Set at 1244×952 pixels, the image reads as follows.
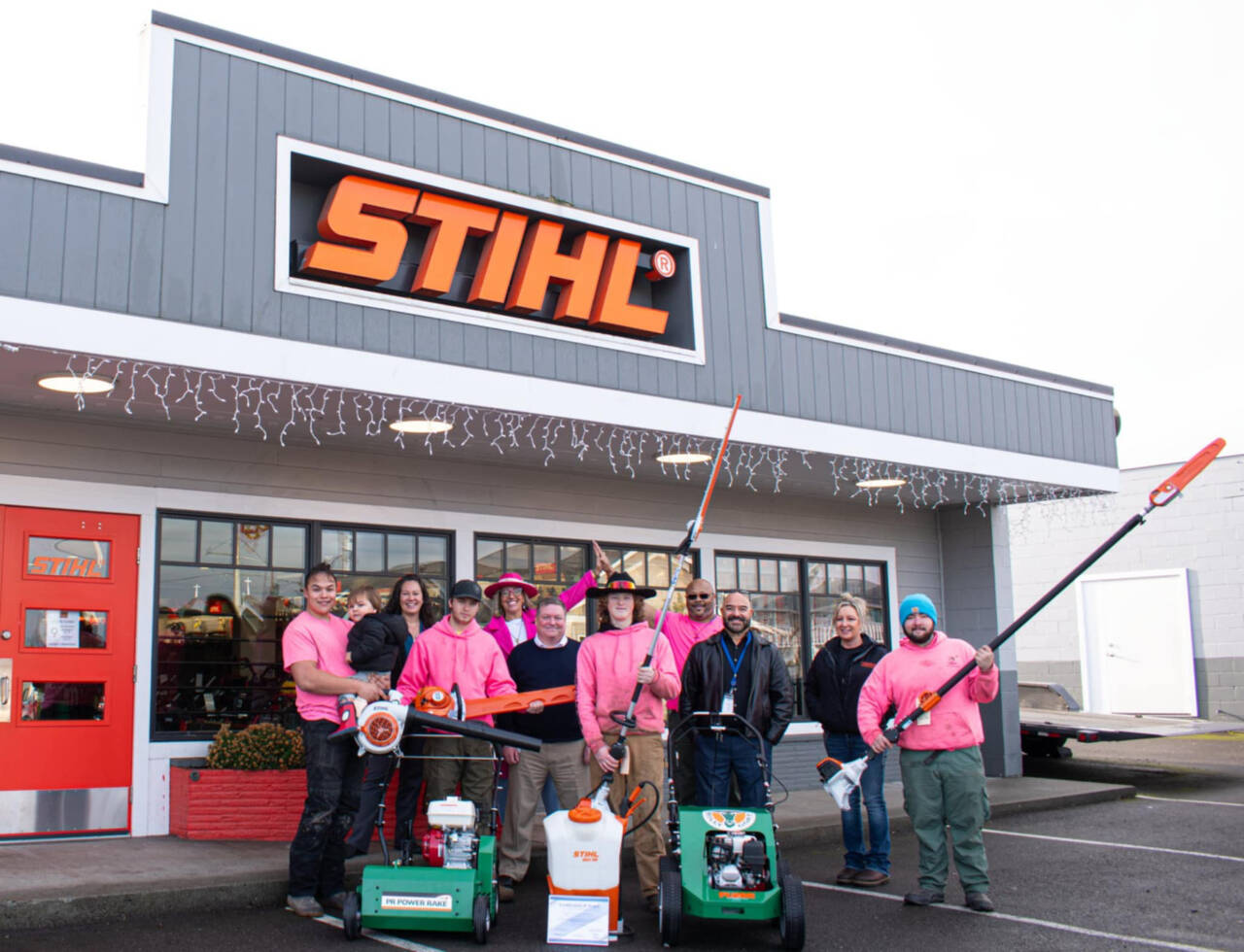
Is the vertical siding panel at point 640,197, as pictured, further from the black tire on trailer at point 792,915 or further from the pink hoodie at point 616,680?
the black tire on trailer at point 792,915

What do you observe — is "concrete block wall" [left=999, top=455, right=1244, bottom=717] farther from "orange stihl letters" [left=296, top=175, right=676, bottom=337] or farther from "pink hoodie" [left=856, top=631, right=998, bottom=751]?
"pink hoodie" [left=856, top=631, right=998, bottom=751]

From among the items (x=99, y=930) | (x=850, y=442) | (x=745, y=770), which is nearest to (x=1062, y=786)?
(x=850, y=442)

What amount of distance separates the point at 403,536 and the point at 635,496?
239cm

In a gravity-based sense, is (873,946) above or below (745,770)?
below

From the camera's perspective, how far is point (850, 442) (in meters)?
9.96

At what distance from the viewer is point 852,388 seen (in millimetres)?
10172

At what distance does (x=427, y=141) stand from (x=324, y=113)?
73 cm

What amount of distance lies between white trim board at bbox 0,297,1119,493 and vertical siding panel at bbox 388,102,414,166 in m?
1.43

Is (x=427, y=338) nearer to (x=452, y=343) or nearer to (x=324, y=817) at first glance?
(x=452, y=343)

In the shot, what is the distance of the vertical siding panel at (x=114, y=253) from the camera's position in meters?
6.62

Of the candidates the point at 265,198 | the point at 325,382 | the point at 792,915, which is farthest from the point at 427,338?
the point at 792,915

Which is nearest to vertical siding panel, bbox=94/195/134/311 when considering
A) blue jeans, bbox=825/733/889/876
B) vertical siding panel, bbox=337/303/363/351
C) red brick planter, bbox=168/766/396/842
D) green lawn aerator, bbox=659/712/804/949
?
vertical siding panel, bbox=337/303/363/351

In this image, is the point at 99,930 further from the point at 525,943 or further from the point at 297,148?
the point at 297,148

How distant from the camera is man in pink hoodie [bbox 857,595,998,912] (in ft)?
21.0
